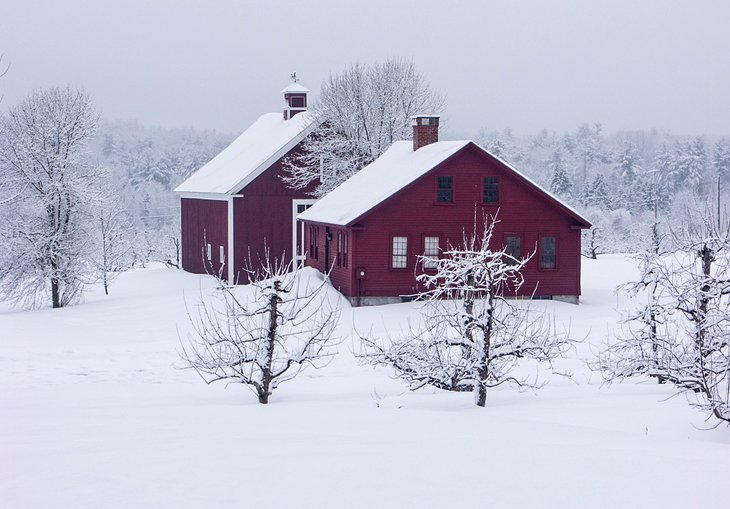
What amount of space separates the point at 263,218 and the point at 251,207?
0.74 m

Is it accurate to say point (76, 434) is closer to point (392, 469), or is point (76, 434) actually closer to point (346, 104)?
point (392, 469)

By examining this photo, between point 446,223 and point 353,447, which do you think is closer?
point 353,447

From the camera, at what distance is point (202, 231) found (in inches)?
1684

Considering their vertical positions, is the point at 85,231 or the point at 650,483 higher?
the point at 85,231

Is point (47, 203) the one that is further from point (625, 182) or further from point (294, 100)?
point (625, 182)

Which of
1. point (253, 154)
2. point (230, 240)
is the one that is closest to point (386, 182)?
point (230, 240)

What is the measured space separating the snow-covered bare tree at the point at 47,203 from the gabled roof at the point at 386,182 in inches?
365

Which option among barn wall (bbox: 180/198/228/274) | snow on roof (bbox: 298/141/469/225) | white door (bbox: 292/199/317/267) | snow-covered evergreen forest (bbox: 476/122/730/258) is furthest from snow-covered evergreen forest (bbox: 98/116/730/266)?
snow on roof (bbox: 298/141/469/225)

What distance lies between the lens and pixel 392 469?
8.22 m

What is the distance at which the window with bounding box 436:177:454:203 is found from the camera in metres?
30.0

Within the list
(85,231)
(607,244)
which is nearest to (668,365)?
(85,231)

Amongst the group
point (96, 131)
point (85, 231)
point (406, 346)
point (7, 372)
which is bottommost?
point (7, 372)

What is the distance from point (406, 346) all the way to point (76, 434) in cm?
625

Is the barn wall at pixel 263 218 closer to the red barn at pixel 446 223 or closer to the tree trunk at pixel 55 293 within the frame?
the tree trunk at pixel 55 293
